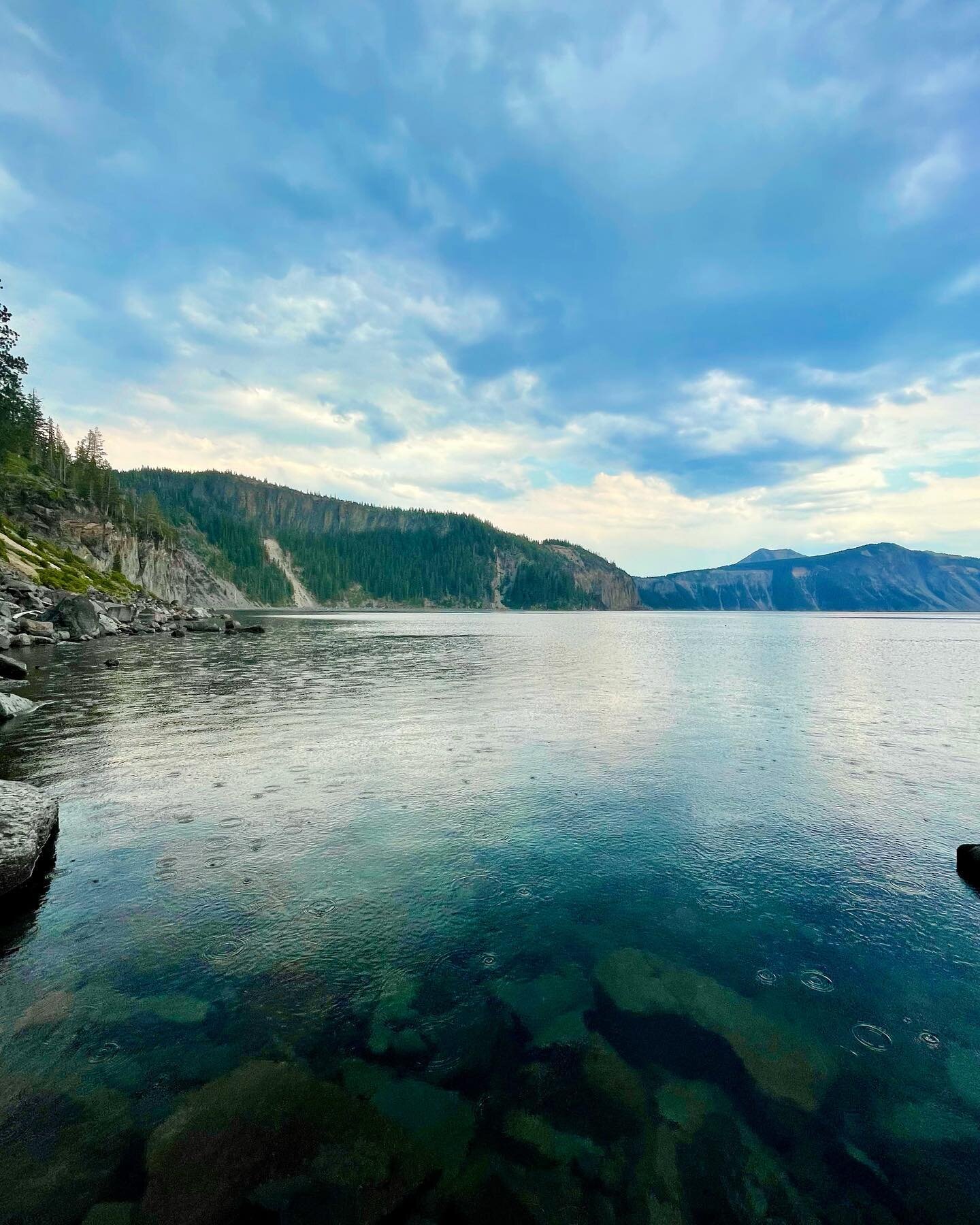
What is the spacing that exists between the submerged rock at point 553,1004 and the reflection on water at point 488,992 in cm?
4

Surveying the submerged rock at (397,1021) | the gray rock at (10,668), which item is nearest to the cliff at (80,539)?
the gray rock at (10,668)

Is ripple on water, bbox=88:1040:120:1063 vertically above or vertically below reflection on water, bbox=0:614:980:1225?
above

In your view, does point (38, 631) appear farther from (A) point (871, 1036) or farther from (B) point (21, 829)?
(A) point (871, 1036)

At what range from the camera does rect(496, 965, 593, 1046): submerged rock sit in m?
6.64

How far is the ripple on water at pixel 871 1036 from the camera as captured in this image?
660 cm

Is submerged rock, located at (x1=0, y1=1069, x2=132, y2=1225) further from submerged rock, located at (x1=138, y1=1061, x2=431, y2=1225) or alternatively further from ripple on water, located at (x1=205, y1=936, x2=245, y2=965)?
ripple on water, located at (x1=205, y1=936, x2=245, y2=965)

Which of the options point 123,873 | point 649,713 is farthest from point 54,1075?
point 649,713

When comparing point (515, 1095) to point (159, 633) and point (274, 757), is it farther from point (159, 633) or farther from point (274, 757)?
point (159, 633)

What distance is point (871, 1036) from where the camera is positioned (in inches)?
266

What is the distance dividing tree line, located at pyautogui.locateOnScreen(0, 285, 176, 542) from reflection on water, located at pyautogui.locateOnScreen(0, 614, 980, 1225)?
90.1 meters

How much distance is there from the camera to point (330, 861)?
10602mm

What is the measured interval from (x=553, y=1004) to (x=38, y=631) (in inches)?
2167

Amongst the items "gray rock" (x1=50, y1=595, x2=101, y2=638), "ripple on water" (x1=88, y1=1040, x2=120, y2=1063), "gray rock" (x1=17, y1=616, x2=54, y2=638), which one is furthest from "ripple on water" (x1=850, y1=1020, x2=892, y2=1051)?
"gray rock" (x1=50, y1=595, x2=101, y2=638)

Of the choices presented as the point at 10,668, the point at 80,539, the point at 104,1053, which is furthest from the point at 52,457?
the point at 104,1053
